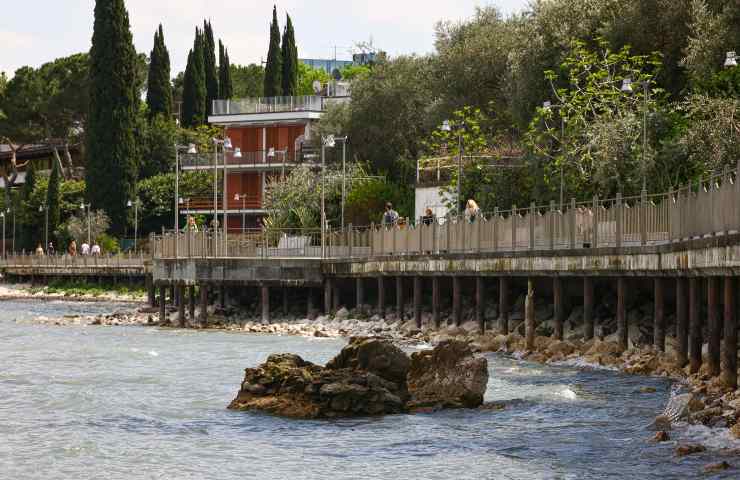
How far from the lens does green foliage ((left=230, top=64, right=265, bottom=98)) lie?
162 meters

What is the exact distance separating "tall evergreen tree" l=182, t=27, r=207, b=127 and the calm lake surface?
81452mm

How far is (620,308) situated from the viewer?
1362 inches

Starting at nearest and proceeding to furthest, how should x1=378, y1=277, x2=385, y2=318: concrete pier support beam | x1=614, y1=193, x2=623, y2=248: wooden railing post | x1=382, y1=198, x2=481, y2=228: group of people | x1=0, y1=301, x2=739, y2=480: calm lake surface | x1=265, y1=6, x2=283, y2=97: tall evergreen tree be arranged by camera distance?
1. x1=0, y1=301, x2=739, y2=480: calm lake surface
2. x1=614, y1=193, x2=623, y2=248: wooden railing post
3. x1=382, y1=198, x2=481, y2=228: group of people
4. x1=378, y1=277, x2=385, y2=318: concrete pier support beam
5. x1=265, y1=6, x2=283, y2=97: tall evergreen tree

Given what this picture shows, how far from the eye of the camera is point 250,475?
21.8 metres

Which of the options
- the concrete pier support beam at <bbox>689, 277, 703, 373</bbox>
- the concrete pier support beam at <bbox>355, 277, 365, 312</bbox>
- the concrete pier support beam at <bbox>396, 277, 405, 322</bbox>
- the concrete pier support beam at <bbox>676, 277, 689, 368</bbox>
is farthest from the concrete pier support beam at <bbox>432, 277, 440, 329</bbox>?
the concrete pier support beam at <bbox>689, 277, 703, 373</bbox>

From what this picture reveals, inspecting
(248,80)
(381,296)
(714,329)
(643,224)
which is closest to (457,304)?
(381,296)

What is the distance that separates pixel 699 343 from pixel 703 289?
4.13 meters

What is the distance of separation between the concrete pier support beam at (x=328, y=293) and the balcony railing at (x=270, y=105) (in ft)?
152

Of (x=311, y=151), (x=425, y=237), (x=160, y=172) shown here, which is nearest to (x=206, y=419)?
(x=425, y=237)

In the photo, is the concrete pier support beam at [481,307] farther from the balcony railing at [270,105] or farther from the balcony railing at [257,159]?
the balcony railing at [270,105]

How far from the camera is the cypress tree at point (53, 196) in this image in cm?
11131

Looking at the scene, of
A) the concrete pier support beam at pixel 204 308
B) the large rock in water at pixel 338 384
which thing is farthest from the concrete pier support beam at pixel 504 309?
the concrete pier support beam at pixel 204 308

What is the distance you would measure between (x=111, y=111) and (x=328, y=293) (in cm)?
4806

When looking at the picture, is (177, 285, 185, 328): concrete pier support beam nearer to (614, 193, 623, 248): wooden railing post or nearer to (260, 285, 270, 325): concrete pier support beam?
(260, 285, 270, 325): concrete pier support beam
